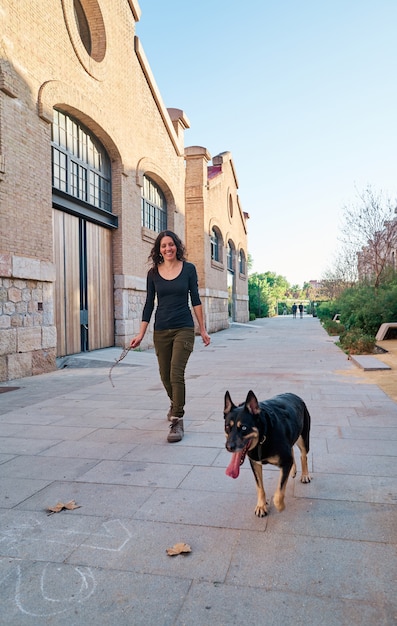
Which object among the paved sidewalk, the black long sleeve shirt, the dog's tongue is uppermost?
the black long sleeve shirt

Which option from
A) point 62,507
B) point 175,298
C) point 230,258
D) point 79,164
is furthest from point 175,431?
point 230,258

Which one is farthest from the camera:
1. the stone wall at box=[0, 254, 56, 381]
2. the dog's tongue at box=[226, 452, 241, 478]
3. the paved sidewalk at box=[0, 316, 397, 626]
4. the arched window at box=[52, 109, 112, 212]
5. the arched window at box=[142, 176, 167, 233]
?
the arched window at box=[142, 176, 167, 233]

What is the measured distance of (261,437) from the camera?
2717 millimetres

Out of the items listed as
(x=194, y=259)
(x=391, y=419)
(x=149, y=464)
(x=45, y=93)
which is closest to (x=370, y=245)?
A: (x=194, y=259)

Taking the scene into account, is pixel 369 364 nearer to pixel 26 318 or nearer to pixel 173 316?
pixel 173 316

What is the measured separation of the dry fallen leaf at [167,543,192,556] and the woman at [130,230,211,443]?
2.11 m

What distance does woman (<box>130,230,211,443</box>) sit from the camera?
15.5 feet

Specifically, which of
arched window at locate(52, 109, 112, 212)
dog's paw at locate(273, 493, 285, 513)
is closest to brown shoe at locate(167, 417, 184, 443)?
dog's paw at locate(273, 493, 285, 513)

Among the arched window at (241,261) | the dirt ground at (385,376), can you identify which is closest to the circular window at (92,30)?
the dirt ground at (385,376)

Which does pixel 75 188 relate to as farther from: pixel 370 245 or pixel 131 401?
pixel 370 245

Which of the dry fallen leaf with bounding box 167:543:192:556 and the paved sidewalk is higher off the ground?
the dry fallen leaf with bounding box 167:543:192:556

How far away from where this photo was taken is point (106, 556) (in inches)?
95.5

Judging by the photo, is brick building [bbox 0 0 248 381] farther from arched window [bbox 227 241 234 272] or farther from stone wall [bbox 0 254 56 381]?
arched window [bbox 227 241 234 272]

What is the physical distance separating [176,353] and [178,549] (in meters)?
2.42
